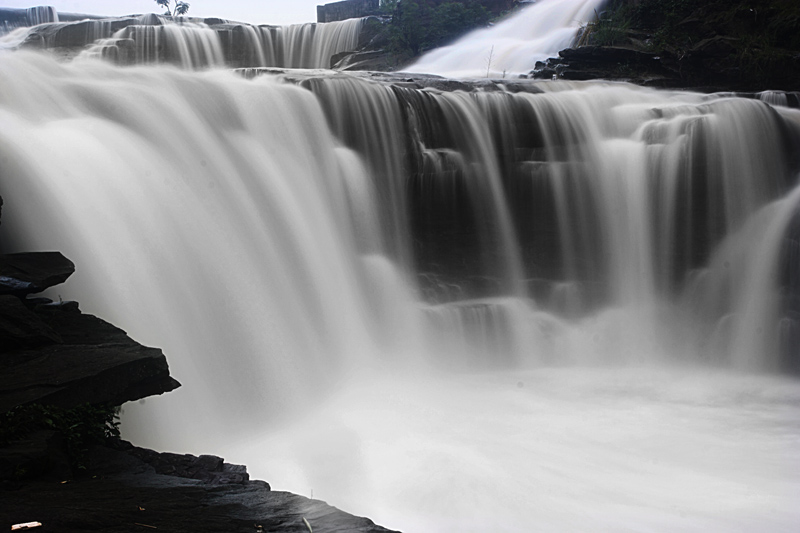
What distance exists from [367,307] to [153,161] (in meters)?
3.20

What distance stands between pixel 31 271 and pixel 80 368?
110 cm

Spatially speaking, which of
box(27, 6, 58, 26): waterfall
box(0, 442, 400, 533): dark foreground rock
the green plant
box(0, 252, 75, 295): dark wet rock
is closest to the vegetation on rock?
box(0, 252, 75, 295): dark wet rock

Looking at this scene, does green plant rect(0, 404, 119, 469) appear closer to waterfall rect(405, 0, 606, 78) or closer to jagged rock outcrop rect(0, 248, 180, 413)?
jagged rock outcrop rect(0, 248, 180, 413)

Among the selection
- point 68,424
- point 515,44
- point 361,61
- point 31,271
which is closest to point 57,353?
point 68,424

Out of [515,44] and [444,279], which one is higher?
[515,44]

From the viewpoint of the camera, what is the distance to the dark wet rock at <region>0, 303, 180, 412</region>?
13.7 ft

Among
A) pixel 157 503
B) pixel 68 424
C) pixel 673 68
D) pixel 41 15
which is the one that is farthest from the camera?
pixel 41 15

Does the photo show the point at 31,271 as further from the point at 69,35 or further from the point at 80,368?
the point at 69,35

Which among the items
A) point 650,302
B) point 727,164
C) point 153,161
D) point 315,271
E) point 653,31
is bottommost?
point 650,302

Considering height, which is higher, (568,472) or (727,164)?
(727,164)

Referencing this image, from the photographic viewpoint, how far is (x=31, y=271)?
509cm

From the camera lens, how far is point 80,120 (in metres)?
7.61

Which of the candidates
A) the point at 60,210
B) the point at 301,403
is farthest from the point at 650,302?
the point at 60,210

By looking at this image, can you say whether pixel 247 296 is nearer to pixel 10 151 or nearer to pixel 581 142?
pixel 10 151
